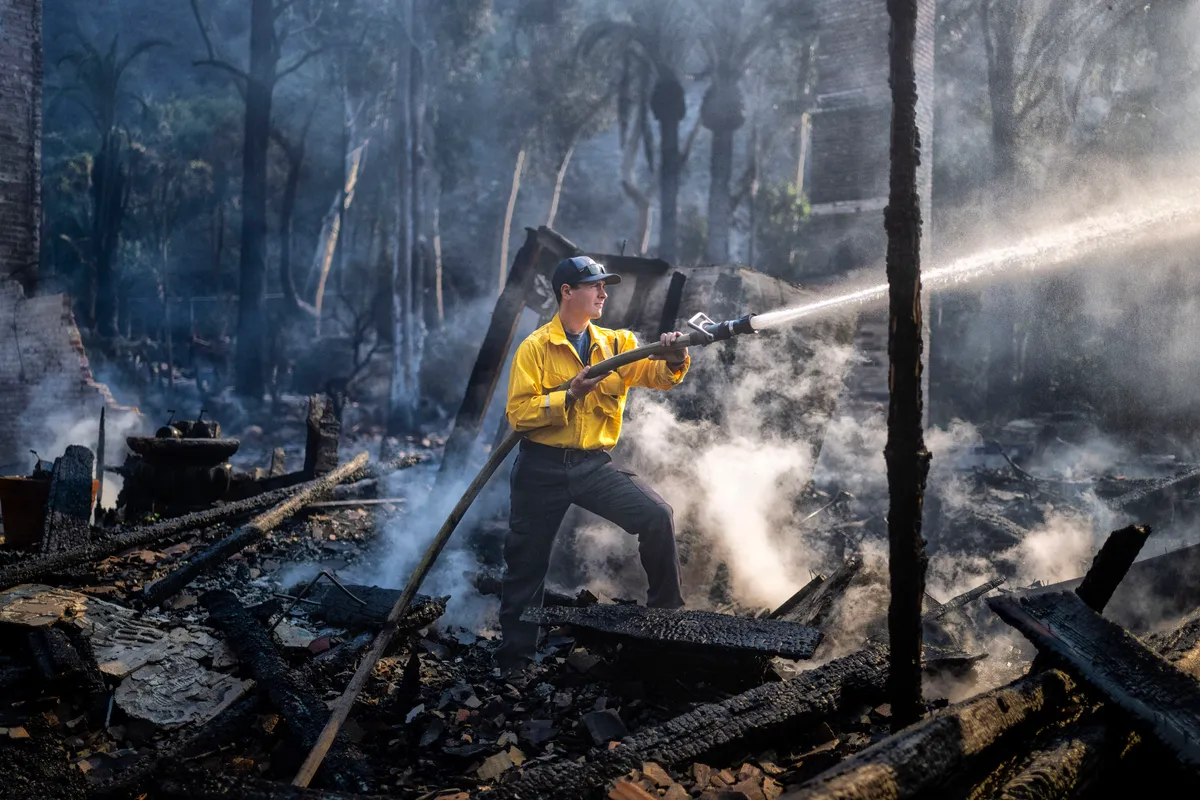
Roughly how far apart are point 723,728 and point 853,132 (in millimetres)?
12502

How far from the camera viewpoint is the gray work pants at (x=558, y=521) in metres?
4.65

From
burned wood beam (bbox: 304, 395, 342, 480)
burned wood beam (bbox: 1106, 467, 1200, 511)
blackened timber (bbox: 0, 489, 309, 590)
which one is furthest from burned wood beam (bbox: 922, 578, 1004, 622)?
burned wood beam (bbox: 304, 395, 342, 480)

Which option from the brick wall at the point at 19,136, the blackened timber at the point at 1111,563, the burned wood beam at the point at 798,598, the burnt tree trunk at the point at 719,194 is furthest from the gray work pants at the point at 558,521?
the burnt tree trunk at the point at 719,194

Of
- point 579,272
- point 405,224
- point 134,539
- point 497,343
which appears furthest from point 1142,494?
point 405,224

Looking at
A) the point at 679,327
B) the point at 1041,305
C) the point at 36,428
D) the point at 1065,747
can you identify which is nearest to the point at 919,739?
the point at 1065,747

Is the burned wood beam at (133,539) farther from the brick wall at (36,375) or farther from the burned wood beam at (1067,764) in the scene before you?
the brick wall at (36,375)

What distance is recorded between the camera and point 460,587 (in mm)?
6332

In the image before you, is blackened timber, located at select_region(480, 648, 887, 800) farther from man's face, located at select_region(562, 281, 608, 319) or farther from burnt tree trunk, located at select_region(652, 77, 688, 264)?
burnt tree trunk, located at select_region(652, 77, 688, 264)

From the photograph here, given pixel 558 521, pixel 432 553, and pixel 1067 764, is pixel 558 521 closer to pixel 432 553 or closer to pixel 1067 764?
pixel 432 553

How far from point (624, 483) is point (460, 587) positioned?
7.43 ft

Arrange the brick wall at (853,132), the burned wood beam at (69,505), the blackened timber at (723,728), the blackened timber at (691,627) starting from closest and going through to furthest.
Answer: the blackened timber at (723,728) < the blackened timber at (691,627) < the burned wood beam at (69,505) < the brick wall at (853,132)

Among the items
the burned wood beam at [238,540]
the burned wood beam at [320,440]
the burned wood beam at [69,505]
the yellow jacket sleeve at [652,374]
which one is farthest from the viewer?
the burned wood beam at [320,440]

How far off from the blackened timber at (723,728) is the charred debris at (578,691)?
0.04ft

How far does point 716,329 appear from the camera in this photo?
4141 mm
